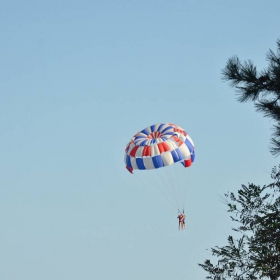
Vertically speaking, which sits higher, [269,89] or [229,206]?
[229,206]

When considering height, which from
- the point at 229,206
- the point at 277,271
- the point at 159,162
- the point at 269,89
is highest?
the point at 159,162

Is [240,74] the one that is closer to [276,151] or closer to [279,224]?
[276,151]

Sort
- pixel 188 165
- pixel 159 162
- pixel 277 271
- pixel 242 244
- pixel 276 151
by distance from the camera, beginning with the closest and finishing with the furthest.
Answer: pixel 276 151 → pixel 277 271 → pixel 242 244 → pixel 159 162 → pixel 188 165

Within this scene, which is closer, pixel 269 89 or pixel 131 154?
pixel 269 89

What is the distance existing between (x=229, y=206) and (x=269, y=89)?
219 inches

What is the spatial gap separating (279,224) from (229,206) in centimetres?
390

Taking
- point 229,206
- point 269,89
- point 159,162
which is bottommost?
point 269,89

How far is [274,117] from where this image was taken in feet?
35.5

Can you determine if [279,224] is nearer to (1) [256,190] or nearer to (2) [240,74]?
(2) [240,74]

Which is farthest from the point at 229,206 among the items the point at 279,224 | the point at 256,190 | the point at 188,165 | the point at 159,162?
the point at 188,165

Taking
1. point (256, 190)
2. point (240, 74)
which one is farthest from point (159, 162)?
point (240, 74)

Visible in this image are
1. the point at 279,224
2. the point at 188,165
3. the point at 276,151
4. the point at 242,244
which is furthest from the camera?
the point at 188,165

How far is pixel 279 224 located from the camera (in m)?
12.1

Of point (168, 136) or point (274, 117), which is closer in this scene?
point (274, 117)
